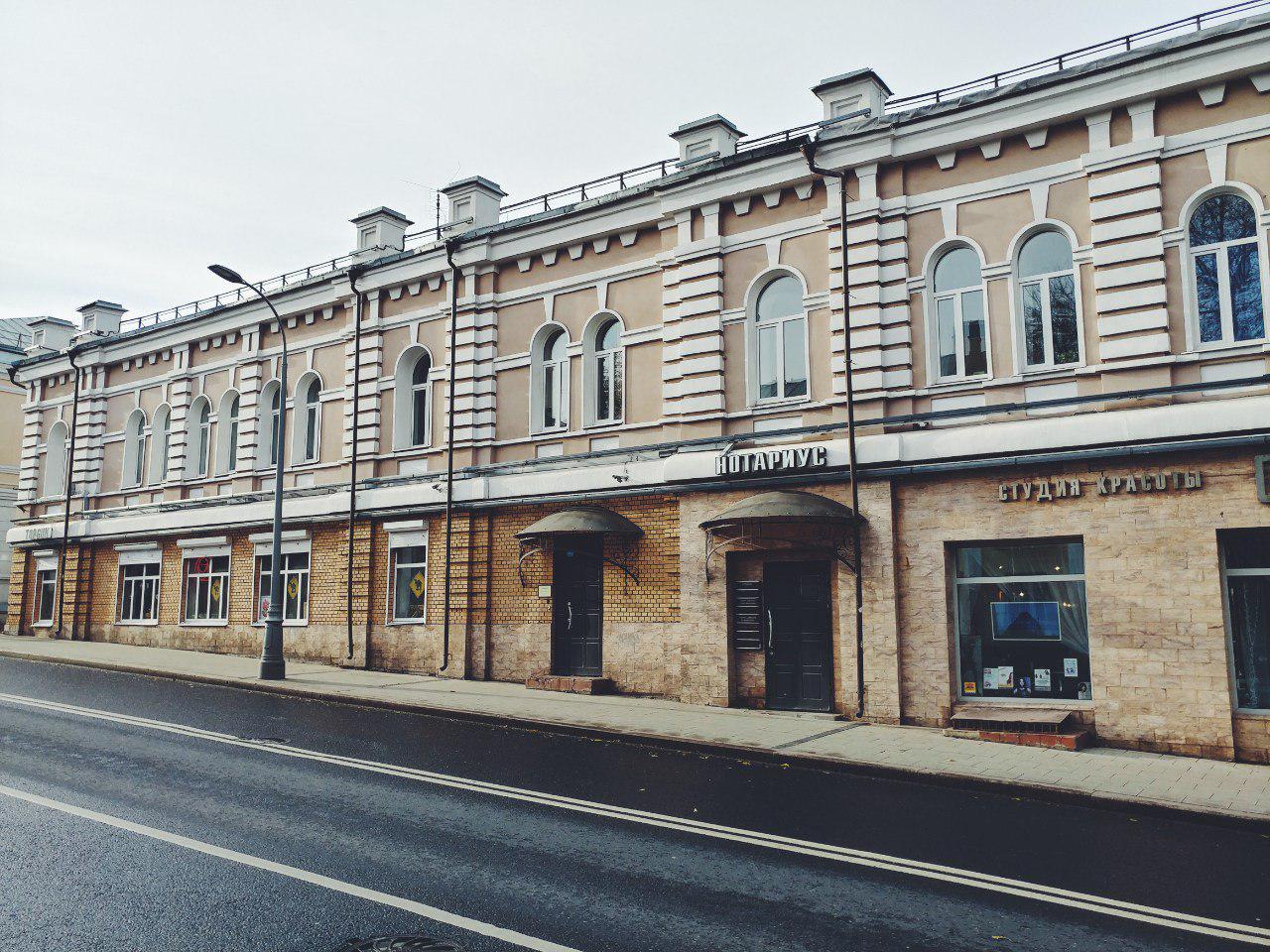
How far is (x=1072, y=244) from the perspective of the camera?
13320 mm

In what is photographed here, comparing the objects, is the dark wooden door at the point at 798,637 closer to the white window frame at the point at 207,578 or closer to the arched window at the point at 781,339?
the arched window at the point at 781,339

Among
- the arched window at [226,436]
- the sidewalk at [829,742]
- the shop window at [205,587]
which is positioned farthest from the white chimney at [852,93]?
the shop window at [205,587]

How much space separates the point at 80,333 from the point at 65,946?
2868cm

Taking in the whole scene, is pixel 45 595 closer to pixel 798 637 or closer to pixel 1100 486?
pixel 798 637

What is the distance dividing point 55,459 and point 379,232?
15.1 metres

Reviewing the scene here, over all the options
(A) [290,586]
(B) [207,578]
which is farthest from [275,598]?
(B) [207,578]

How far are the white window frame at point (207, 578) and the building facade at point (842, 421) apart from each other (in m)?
0.59

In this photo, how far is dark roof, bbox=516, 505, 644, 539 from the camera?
53.1 ft

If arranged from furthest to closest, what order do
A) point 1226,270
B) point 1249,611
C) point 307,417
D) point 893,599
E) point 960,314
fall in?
1. point 307,417
2. point 960,314
3. point 893,599
4. point 1226,270
5. point 1249,611

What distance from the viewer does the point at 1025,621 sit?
13195mm

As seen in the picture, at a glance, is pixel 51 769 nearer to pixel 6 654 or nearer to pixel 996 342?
pixel 996 342

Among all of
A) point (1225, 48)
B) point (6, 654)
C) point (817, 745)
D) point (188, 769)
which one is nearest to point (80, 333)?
point (6, 654)

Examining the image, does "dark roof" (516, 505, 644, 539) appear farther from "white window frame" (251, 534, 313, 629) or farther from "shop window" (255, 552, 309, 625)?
"shop window" (255, 552, 309, 625)

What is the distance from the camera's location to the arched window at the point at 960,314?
14.0m
